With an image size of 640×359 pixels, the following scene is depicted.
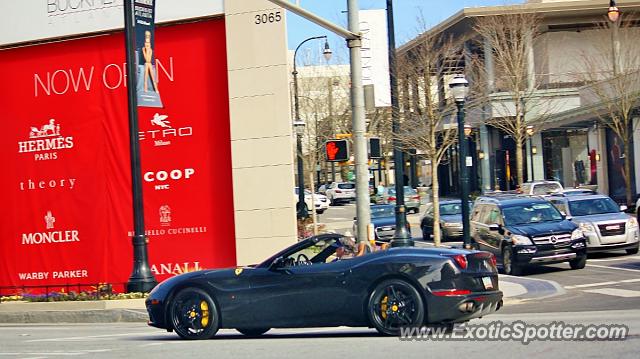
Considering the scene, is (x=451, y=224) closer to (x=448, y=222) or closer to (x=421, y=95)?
(x=448, y=222)

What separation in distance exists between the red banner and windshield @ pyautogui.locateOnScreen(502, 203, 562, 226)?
6938 millimetres

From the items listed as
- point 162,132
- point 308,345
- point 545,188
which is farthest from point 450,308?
point 545,188

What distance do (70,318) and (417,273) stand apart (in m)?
11.0

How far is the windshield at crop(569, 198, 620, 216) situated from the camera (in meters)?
26.4

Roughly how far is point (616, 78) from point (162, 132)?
24823mm

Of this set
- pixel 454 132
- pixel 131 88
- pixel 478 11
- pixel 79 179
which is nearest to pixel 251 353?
pixel 131 88

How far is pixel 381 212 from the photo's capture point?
3781 cm

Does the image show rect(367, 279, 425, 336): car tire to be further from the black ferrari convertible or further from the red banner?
the red banner

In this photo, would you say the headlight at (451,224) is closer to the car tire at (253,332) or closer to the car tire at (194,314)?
the car tire at (253,332)

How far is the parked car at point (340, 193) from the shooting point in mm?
70500

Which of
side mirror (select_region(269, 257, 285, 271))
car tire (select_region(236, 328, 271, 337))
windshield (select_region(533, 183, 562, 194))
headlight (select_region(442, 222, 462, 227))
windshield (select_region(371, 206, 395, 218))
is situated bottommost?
car tire (select_region(236, 328, 271, 337))

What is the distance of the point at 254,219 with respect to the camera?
23969mm

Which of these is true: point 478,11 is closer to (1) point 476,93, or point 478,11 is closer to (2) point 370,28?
(1) point 476,93

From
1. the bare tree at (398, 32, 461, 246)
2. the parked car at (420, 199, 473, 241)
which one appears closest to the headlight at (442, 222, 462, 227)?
the parked car at (420, 199, 473, 241)
